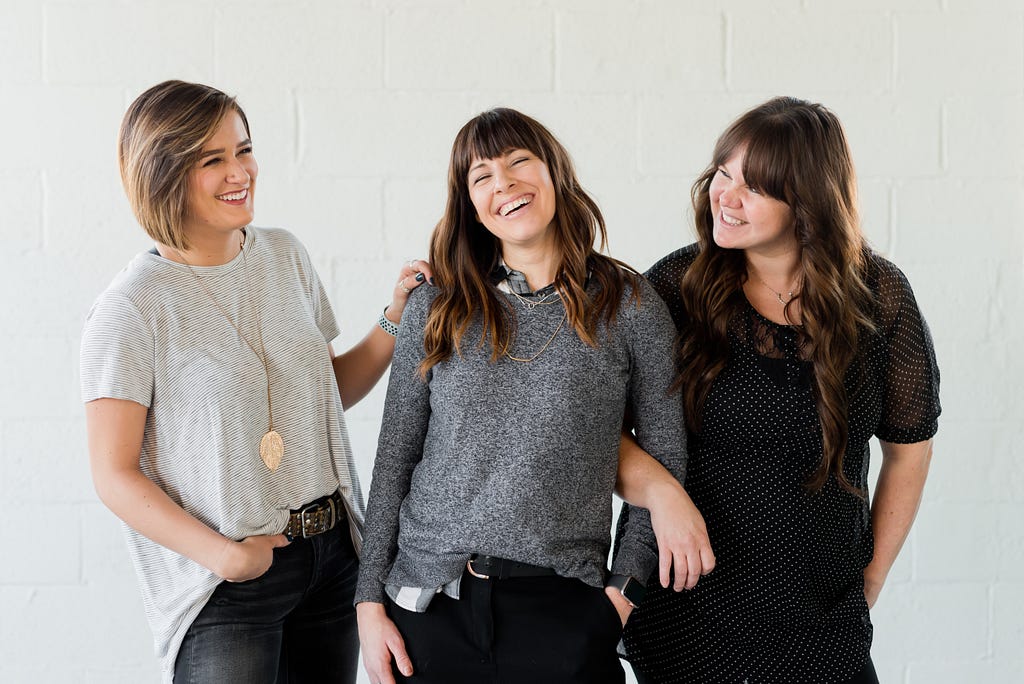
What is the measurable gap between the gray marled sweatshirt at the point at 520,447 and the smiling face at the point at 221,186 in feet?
0.98

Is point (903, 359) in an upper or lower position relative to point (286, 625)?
upper

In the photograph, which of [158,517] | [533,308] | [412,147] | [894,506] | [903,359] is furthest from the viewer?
[412,147]

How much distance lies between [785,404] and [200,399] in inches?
33.9

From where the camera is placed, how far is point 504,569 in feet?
4.37

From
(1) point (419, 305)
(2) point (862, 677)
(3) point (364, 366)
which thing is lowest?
(2) point (862, 677)

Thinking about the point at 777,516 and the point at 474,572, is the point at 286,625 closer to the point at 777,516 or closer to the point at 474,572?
the point at 474,572

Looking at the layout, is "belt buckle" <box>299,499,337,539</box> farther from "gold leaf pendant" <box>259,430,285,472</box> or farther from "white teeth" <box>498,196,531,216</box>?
"white teeth" <box>498,196,531,216</box>

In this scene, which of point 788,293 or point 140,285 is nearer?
point 140,285

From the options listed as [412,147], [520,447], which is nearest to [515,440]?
[520,447]

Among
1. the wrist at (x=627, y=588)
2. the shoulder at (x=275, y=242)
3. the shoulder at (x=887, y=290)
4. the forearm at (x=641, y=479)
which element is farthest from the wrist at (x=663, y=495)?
the shoulder at (x=275, y=242)

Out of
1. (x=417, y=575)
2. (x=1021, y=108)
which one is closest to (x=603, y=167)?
(x=1021, y=108)

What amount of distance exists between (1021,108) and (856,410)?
3.82 ft

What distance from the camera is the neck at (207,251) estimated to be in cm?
144

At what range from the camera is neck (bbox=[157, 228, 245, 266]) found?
144 centimetres
